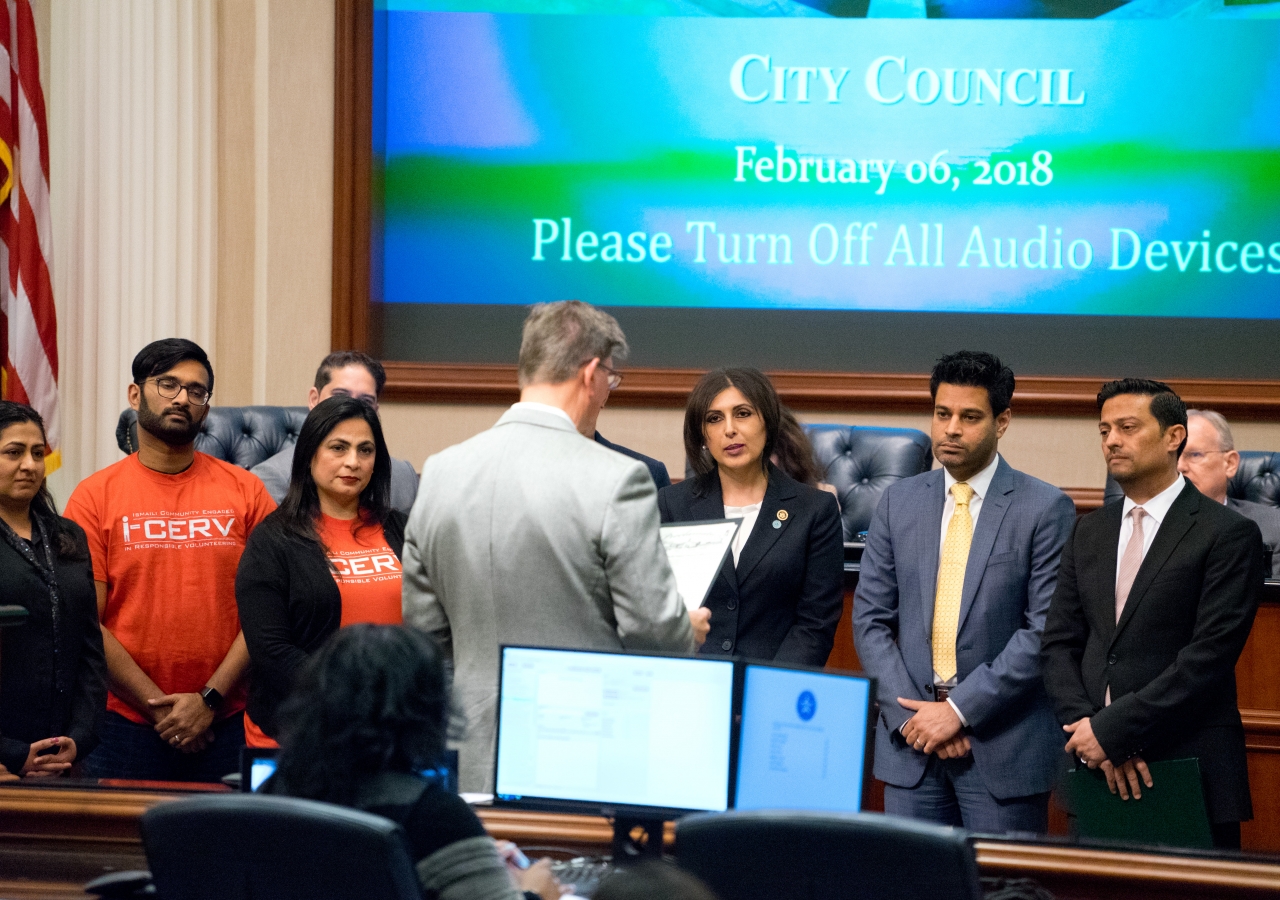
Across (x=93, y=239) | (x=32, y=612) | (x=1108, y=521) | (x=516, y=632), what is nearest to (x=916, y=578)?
(x=1108, y=521)

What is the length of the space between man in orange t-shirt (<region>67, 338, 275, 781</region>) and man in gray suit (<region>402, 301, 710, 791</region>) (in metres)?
1.07

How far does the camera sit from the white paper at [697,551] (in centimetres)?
258

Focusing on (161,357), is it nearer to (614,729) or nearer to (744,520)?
(744,520)

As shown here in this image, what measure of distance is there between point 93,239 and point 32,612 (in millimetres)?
3022

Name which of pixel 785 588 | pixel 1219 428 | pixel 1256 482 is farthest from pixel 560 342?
pixel 1256 482

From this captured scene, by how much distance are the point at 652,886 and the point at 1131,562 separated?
6.95 feet

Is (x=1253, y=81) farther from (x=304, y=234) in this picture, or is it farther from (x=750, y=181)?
(x=304, y=234)

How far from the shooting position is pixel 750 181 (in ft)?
18.9

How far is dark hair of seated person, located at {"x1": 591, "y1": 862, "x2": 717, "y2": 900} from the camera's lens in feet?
3.64

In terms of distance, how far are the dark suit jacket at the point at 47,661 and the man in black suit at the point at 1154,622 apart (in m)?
2.10

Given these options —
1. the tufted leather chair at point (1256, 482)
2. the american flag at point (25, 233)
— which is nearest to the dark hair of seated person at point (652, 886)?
the tufted leather chair at point (1256, 482)

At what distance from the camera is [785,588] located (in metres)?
3.01

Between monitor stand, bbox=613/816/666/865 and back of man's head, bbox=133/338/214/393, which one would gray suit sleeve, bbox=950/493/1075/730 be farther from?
back of man's head, bbox=133/338/214/393

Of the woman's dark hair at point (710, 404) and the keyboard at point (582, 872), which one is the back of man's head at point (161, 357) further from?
the keyboard at point (582, 872)
